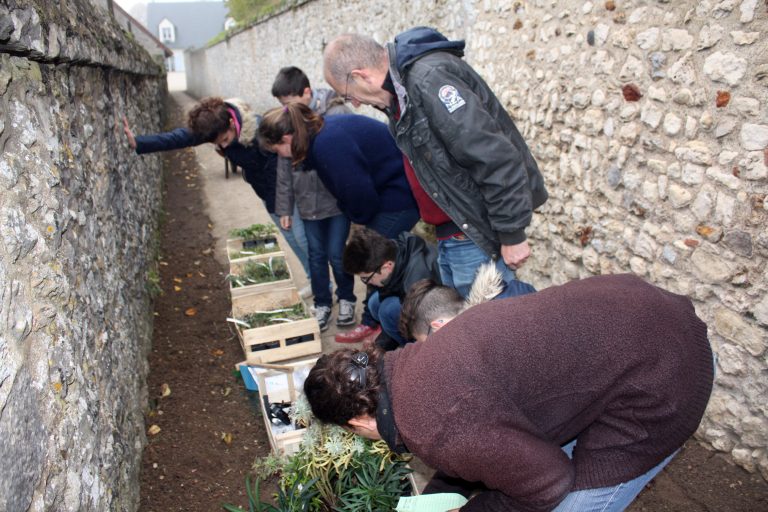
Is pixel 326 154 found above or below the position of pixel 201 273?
above

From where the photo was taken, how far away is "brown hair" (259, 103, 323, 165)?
11.7ft

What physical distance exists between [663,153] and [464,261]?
1135 millimetres

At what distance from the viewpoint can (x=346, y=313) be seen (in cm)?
447

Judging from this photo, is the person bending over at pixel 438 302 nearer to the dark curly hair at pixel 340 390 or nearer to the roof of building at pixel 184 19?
the dark curly hair at pixel 340 390

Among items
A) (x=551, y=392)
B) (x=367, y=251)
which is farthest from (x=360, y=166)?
(x=551, y=392)

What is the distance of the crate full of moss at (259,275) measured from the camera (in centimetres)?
438

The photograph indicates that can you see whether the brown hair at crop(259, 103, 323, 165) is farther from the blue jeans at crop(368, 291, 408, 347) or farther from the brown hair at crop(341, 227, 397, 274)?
the blue jeans at crop(368, 291, 408, 347)

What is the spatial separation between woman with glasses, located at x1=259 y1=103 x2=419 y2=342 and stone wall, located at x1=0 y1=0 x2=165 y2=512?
3.63 feet

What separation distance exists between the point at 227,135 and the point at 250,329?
1.28m

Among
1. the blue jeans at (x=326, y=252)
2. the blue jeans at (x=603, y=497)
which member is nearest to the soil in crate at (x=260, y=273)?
the blue jeans at (x=326, y=252)

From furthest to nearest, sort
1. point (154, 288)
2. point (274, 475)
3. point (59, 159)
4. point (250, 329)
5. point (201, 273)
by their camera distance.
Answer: point (201, 273)
point (154, 288)
point (250, 329)
point (274, 475)
point (59, 159)

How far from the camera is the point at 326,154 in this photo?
353cm

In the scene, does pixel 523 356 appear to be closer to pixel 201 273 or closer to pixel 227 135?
pixel 227 135

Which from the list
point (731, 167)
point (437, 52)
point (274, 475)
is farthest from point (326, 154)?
point (731, 167)
